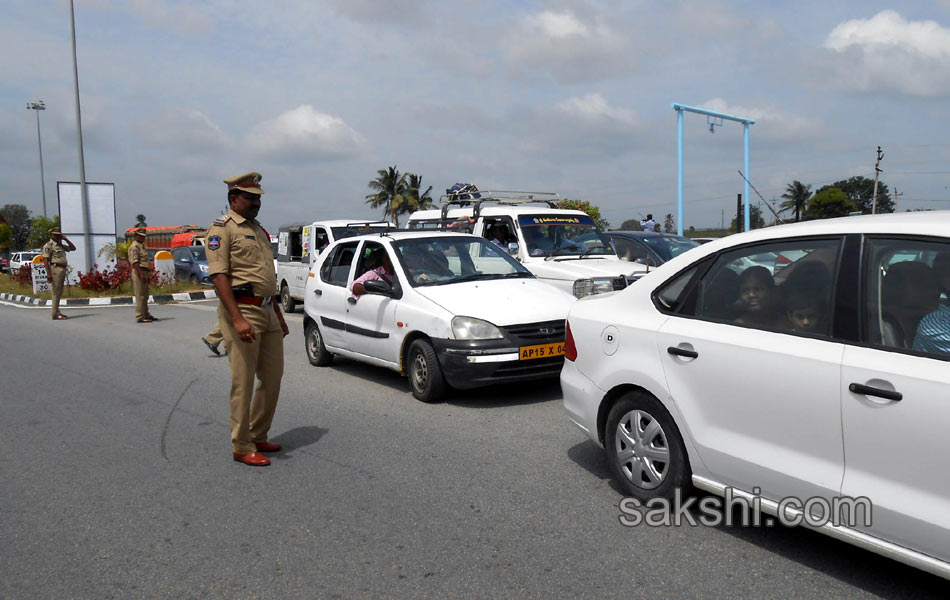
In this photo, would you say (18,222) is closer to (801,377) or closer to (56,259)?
(56,259)

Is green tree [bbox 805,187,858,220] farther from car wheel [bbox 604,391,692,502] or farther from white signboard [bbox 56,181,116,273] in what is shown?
white signboard [bbox 56,181,116,273]

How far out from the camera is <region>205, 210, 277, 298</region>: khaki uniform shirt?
16.7 feet

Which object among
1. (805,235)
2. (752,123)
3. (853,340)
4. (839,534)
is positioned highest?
(752,123)

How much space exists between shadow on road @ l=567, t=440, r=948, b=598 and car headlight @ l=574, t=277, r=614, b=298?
5.31 metres

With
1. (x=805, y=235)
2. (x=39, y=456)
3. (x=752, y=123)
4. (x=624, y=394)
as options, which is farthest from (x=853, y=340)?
(x=752, y=123)

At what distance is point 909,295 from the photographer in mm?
3182

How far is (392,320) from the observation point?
7.48 metres

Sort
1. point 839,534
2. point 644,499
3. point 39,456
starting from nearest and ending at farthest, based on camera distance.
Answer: point 839,534
point 644,499
point 39,456

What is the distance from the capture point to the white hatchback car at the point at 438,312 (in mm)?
6785

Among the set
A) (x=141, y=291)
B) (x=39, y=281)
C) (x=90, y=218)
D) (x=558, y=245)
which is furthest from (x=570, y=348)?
(x=90, y=218)

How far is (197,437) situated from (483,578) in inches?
135

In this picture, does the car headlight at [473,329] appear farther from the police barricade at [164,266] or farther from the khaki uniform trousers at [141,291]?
the police barricade at [164,266]

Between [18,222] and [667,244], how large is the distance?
113m

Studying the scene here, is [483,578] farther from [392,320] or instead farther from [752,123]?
[752,123]
